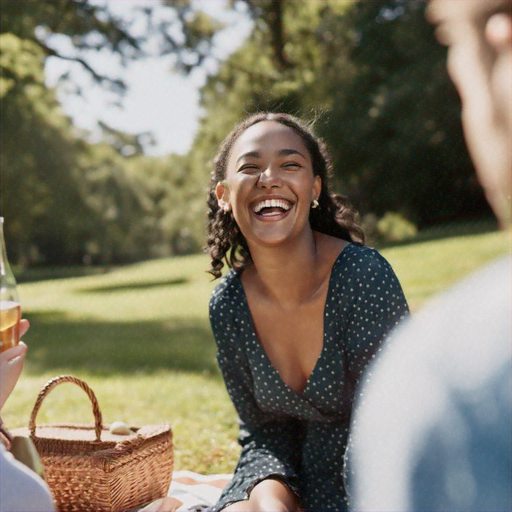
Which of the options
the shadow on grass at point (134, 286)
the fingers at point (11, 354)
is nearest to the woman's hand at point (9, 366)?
the fingers at point (11, 354)

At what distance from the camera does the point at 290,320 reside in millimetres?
3361

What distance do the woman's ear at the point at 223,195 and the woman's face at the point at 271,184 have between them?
94 mm

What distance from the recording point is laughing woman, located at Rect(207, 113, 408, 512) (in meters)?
3.12

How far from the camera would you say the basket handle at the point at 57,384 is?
3393 mm

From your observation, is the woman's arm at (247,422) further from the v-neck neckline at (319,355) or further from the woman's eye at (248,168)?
the woman's eye at (248,168)

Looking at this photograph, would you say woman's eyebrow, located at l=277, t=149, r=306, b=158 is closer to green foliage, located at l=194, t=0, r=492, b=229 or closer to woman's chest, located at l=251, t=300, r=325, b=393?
woman's chest, located at l=251, t=300, r=325, b=393

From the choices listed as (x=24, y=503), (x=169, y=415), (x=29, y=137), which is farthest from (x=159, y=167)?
(x=24, y=503)

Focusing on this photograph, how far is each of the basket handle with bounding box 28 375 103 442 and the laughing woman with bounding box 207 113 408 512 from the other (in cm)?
67

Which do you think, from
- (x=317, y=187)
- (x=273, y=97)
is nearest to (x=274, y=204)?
(x=317, y=187)

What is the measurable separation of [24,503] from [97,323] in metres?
12.3

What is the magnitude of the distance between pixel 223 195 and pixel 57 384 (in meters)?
1.22

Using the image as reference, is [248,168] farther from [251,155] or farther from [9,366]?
[9,366]

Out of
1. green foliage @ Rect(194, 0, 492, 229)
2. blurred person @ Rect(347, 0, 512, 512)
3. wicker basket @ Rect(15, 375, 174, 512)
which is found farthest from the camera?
green foliage @ Rect(194, 0, 492, 229)

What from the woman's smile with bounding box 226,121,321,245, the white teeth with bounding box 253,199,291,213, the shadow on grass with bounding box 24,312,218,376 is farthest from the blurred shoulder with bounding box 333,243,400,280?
the shadow on grass with bounding box 24,312,218,376
